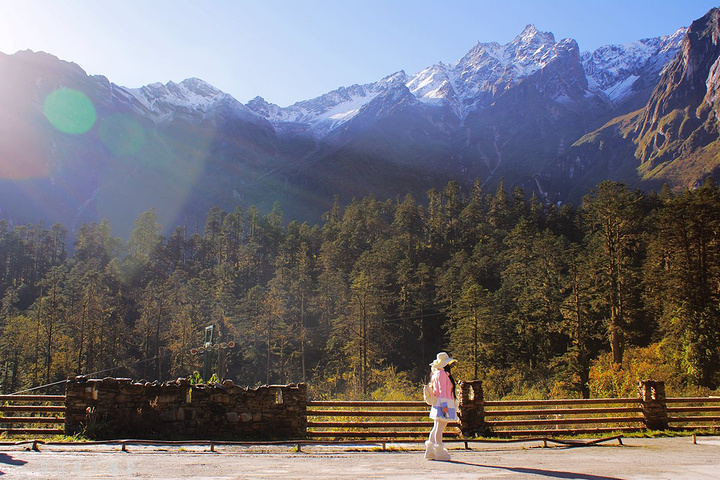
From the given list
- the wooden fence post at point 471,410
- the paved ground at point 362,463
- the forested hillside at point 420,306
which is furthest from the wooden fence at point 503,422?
the forested hillside at point 420,306

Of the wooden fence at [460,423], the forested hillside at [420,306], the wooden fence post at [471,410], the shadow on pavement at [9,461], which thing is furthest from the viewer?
the forested hillside at [420,306]

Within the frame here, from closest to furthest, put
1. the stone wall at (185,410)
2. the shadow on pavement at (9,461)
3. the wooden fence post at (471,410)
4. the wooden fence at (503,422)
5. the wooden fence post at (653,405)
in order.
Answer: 1. the shadow on pavement at (9,461)
2. the stone wall at (185,410)
3. the wooden fence at (503,422)
4. the wooden fence post at (471,410)
5. the wooden fence post at (653,405)

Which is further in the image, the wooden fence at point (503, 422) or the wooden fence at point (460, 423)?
the wooden fence at point (503, 422)

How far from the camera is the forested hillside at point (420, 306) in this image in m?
40.8

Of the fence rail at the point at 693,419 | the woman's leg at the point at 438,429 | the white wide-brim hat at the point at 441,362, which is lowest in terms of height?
the fence rail at the point at 693,419

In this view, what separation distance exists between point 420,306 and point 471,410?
49.6m

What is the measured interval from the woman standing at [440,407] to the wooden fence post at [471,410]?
390 cm

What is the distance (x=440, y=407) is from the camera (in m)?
11.1

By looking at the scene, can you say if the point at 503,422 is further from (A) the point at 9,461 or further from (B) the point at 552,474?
(A) the point at 9,461

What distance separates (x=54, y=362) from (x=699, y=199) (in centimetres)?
6517

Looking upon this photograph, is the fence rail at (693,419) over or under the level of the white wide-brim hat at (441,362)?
under

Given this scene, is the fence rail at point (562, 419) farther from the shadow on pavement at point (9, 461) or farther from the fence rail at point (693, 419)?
the shadow on pavement at point (9, 461)

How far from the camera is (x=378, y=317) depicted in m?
55.3

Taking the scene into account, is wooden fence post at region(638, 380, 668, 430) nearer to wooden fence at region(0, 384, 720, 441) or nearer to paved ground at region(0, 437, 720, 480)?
wooden fence at region(0, 384, 720, 441)
